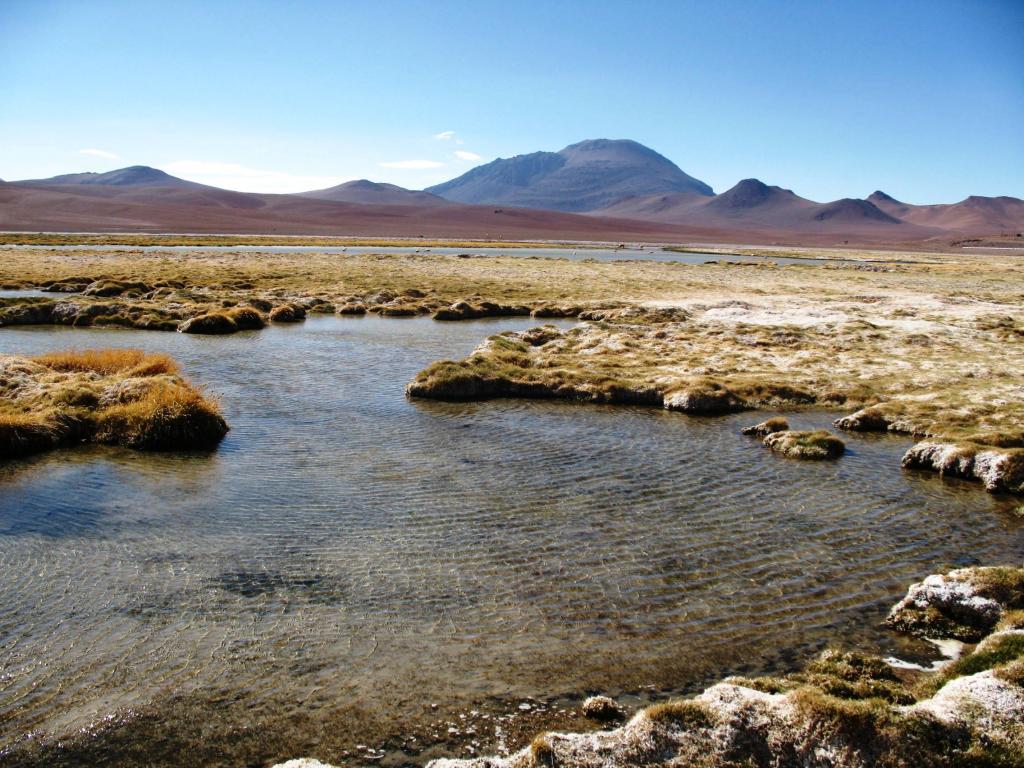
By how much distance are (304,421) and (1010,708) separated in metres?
18.5

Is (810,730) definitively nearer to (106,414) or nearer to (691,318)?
(106,414)

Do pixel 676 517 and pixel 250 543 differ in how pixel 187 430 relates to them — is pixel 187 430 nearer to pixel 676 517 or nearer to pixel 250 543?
pixel 250 543

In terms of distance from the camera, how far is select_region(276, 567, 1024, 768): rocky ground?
7.20 meters

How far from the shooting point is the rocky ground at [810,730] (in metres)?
7.20

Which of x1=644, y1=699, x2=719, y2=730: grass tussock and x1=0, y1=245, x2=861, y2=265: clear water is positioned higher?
x1=0, y1=245, x2=861, y2=265: clear water

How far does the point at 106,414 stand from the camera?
2016 centimetres

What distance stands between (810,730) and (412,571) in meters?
6.78

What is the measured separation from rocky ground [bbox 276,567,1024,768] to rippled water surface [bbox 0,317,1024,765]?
3.96 feet

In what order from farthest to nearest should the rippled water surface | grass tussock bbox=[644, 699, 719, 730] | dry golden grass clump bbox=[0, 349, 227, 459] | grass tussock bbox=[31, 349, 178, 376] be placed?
grass tussock bbox=[31, 349, 178, 376], dry golden grass clump bbox=[0, 349, 227, 459], the rippled water surface, grass tussock bbox=[644, 699, 719, 730]

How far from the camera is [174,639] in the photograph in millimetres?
10102

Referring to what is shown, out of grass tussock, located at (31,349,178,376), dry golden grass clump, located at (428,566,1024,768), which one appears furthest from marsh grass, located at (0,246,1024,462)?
dry golden grass clump, located at (428,566,1024,768)

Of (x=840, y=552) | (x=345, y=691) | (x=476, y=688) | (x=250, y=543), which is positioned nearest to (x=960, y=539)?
(x=840, y=552)

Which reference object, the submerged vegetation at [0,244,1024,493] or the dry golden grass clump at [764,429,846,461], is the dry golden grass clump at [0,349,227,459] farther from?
the dry golden grass clump at [764,429,846,461]

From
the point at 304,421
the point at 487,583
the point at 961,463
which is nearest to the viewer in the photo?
the point at 487,583
